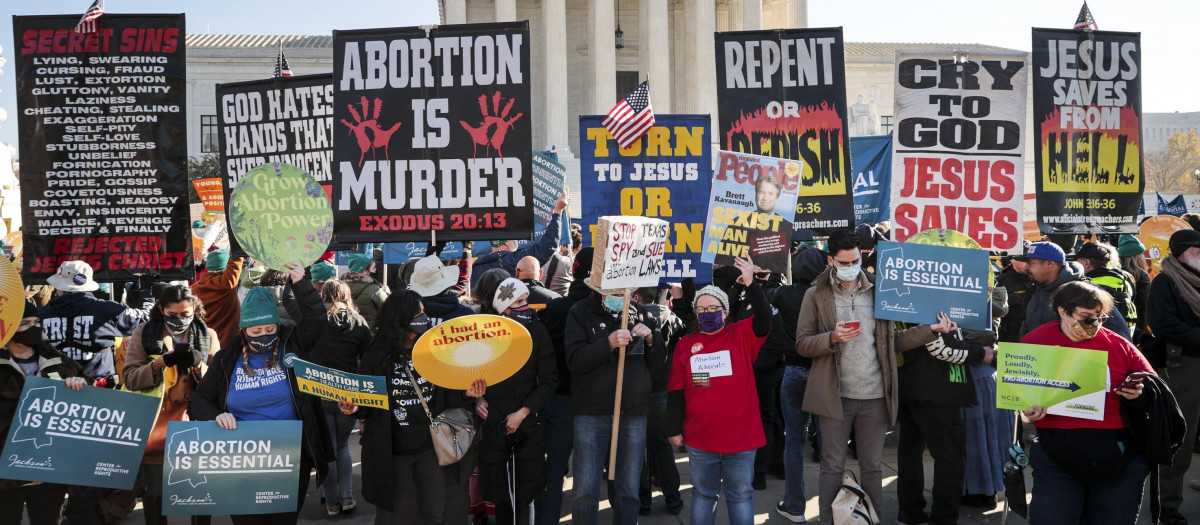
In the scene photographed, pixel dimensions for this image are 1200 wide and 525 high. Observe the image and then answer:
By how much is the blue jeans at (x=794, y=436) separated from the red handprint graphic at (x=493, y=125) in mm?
2597

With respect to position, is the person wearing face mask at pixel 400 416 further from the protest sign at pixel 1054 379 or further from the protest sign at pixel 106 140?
the protest sign at pixel 1054 379

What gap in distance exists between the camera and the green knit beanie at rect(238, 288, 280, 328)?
5.10m

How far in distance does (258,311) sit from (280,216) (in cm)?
75

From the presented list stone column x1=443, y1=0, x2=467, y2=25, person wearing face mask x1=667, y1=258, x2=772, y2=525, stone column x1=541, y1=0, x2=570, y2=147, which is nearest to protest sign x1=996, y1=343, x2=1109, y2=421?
person wearing face mask x1=667, y1=258, x2=772, y2=525

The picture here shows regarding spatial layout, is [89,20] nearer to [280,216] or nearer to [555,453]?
[280,216]

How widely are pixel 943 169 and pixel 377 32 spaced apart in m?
4.26

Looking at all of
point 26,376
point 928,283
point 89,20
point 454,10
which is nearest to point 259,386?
point 26,376

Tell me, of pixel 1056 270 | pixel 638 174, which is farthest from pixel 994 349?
pixel 638 174

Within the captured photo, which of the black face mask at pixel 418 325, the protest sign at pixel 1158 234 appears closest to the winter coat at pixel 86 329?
the black face mask at pixel 418 325

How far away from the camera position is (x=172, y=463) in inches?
199

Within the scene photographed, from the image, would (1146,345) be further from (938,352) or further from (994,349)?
(938,352)

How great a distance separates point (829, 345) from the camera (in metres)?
5.66

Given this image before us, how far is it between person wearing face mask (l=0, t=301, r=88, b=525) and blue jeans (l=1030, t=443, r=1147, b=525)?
5.27 meters

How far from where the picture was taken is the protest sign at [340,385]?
5.01m
